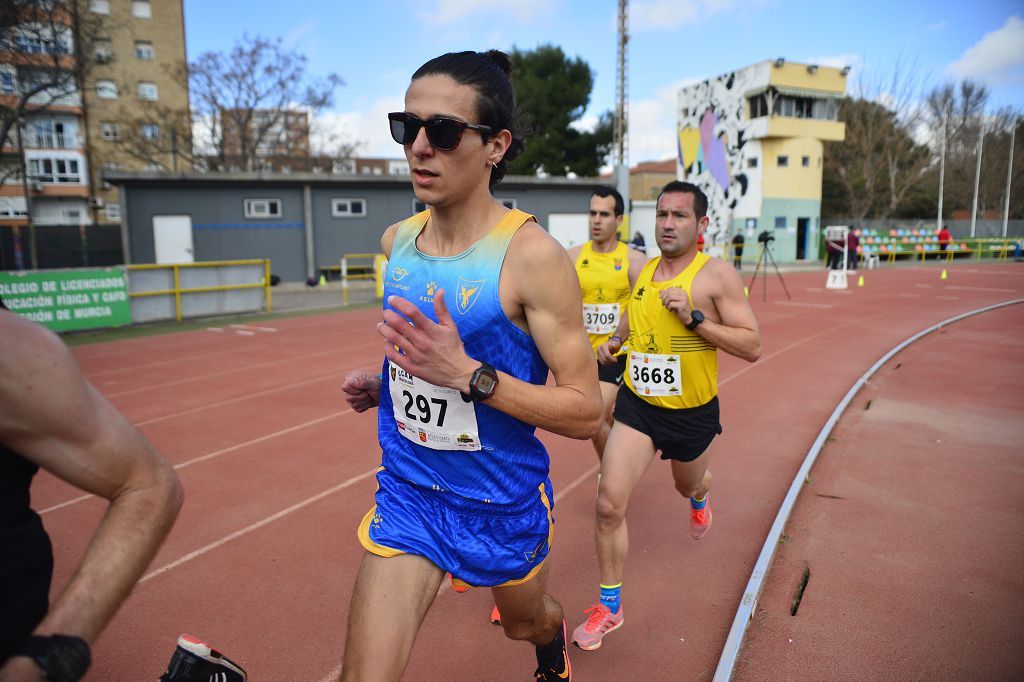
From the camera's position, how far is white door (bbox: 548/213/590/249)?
26672mm

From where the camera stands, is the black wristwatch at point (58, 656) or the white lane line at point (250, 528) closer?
the black wristwatch at point (58, 656)

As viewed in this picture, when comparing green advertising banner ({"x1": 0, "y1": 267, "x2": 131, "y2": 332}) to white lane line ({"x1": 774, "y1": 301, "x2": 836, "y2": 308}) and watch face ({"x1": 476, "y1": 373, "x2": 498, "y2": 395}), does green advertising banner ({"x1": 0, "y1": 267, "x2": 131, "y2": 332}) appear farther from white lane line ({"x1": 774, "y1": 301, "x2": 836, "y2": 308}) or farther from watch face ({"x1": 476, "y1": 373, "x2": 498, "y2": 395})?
white lane line ({"x1": 774, "y1": 301, "x2": 836, "y2": 308})

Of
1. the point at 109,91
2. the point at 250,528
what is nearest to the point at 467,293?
the point at 250,528

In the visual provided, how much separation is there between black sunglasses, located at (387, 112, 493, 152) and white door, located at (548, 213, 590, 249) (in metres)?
24.7

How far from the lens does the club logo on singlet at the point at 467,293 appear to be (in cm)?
195

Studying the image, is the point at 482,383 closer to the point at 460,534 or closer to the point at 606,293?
the point at 460,534

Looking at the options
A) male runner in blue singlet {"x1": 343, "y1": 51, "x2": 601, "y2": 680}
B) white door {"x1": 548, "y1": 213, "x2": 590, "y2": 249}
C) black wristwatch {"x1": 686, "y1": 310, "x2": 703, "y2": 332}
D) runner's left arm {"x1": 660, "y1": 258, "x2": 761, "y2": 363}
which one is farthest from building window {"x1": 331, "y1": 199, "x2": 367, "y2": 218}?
male runner in blue singlet {"x1": 343, "y1": 51, "x2": 601, "y2": 680}

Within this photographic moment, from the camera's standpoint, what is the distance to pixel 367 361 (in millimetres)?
10219

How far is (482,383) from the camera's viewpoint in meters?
1.75

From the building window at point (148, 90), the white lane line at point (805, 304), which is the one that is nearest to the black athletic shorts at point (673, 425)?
the white lane line at point (805, 304)

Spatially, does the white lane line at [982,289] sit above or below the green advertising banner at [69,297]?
below

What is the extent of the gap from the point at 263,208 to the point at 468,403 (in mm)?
23940

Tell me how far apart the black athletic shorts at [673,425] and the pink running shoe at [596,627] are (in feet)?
3.00

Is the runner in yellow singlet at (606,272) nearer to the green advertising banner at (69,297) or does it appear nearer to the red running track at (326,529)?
the red running track at (326,529)
